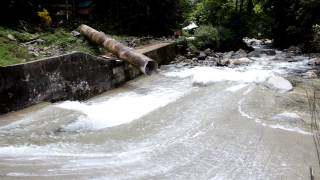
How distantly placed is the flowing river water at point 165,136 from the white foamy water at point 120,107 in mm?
18

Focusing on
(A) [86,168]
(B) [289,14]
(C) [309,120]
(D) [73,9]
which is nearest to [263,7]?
(B) [289,14]

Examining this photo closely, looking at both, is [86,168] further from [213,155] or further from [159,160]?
[213,155]

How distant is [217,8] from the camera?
18406 mm

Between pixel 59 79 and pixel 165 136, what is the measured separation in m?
3.24

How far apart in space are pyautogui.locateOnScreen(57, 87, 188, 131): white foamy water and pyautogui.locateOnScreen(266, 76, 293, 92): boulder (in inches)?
89.0

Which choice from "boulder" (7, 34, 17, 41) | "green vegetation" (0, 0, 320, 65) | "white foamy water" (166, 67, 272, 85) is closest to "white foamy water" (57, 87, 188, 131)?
"white foamy water" (166, 67, 272, 85)

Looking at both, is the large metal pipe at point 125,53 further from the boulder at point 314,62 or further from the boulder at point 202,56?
the boulder at point 314,62

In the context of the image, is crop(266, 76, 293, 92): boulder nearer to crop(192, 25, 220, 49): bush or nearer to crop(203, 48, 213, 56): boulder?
crop(203, 48, 213, 56): boulder

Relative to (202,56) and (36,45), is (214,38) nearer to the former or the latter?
(202,56)

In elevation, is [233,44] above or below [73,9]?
Result: below

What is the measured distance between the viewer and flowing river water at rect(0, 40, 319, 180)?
16.0ft

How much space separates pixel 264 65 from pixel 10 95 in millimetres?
9231

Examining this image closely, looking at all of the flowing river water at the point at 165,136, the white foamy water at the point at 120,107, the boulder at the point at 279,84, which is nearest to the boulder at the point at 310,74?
the boulder at the point at 279,84

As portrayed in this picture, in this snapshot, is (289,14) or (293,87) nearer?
(293,87)
